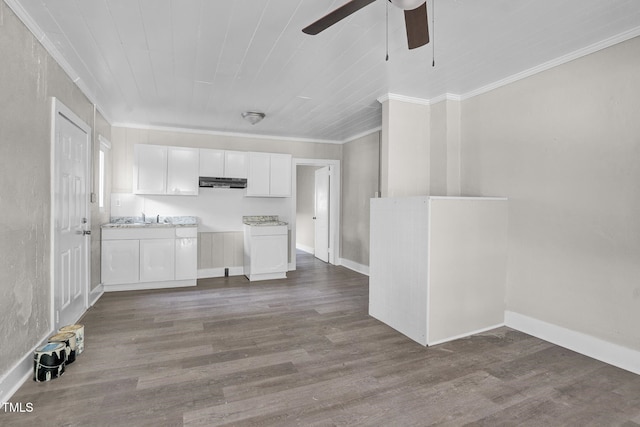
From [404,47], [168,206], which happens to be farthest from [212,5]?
[168,206]

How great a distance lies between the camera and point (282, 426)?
5.93ft

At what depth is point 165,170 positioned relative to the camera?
5016mm

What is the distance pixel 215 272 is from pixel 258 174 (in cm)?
188

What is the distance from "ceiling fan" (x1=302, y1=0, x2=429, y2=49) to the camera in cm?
159

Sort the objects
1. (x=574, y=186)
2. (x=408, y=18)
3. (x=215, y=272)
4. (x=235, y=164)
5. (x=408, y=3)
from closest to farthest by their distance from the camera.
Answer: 1. (x=408, y=3)
2. (x=408, y=18)
3. (x=574, y=186)
4. (x=235, y=164)
5. (x=215, y=272)

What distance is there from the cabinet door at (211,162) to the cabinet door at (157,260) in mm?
1269

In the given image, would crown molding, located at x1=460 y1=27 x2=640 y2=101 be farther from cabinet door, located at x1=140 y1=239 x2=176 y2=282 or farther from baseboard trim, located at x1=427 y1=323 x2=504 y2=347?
cabinet door, located at x1=140 y1=239 x2=176 y2=282

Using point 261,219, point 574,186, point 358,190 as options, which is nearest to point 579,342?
point 574,186

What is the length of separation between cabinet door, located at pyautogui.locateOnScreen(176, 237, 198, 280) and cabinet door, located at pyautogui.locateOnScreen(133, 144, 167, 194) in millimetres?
921

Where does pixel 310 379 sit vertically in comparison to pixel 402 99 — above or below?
below

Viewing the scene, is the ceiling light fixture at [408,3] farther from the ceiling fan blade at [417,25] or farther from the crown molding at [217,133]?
the crown molding at [217,133]

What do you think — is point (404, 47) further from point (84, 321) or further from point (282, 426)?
point (84, 321)

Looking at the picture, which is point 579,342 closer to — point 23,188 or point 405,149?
point 405,149

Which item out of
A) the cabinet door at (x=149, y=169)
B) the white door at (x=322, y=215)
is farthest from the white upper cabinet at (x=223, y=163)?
the white door at (x=322, y=215)
